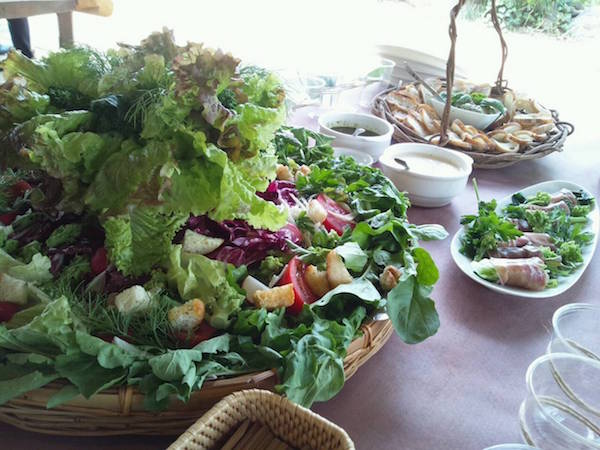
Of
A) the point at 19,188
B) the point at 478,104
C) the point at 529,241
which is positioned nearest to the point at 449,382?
the point at 529,241

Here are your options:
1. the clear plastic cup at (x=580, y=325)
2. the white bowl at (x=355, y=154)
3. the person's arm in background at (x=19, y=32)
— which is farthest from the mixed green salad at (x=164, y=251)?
the person's arm in background at (x=19, y=32)

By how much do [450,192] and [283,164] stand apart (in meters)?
0.48

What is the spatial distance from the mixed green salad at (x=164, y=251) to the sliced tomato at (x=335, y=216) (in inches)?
4.0

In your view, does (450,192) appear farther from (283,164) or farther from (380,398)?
(380,398)

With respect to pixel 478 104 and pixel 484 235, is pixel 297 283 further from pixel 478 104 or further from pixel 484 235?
pixel 478 104

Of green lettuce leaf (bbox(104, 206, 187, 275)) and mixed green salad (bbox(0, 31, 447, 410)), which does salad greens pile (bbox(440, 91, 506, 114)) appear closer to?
mixed green salad (bbox(0, 31, 447, 410))

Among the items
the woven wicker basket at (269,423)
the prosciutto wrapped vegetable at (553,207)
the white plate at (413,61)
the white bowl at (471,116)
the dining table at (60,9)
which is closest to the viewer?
the woven wicker basket at (269,423)

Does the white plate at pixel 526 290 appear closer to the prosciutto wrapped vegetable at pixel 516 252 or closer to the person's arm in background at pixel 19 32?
the prosciutto wrapped vegetable at pixel 516 252

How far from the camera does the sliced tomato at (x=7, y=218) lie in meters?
0.89

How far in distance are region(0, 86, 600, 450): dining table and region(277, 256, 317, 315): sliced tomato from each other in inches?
5.9

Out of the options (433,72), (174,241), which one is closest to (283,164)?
(174,241)

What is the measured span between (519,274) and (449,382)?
1.02ft

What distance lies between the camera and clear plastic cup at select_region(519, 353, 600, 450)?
66cm

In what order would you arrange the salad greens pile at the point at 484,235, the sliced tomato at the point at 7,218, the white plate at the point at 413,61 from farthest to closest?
1. the white plate at the point at 413,61
2. the salad greens pile at the point at 484,235
3. the sliced tomato at the point at 7,218
